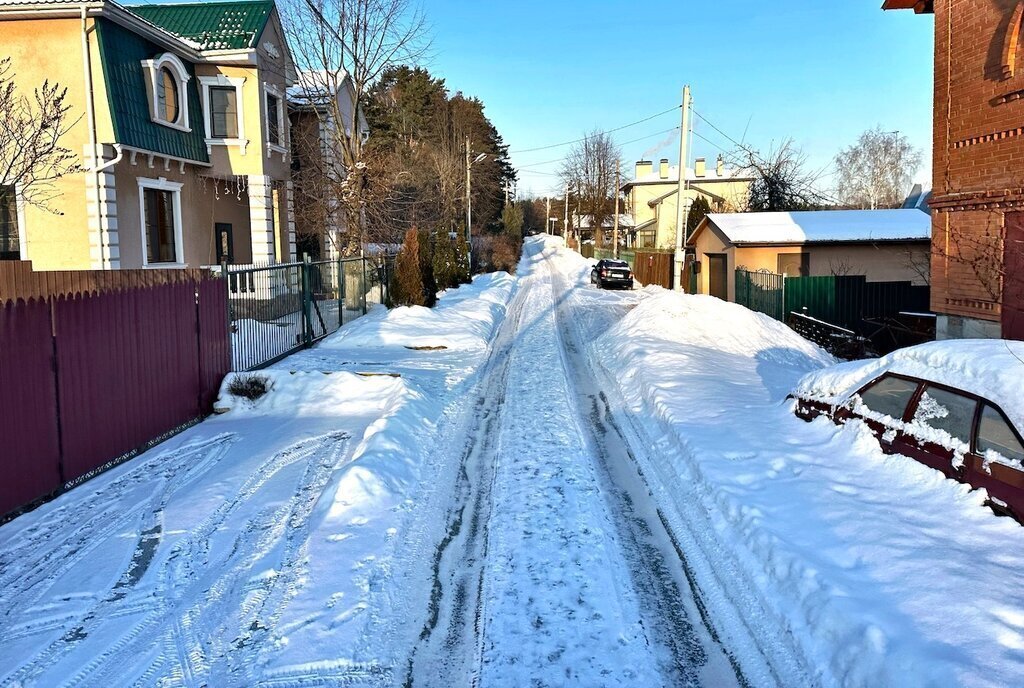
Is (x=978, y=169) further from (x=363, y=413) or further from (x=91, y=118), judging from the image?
(x=91, y=118)

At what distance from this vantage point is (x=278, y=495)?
288 inches

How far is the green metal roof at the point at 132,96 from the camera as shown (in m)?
17.5

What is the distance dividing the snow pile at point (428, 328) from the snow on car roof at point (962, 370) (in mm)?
10406

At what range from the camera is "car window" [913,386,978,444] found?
19.2 ft

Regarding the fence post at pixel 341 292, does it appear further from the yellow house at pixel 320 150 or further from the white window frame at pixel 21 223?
the white window frame at pixel 21 223

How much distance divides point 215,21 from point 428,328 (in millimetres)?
12391

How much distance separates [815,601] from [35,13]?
66.1 ft

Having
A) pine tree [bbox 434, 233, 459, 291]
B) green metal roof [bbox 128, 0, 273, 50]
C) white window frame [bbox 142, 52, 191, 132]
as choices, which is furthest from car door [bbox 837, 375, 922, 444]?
pine tree [bbox 434, 233, 459, 291]

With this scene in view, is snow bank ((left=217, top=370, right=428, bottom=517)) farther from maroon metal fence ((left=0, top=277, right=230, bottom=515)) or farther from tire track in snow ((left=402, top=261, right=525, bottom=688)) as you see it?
maroon metal fence ((left=0, top=277, right=230, bottom=515))

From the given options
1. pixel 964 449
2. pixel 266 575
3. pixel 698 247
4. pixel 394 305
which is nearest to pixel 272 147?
pixel 394 305

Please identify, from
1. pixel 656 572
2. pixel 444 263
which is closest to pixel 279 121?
pixel 444 263

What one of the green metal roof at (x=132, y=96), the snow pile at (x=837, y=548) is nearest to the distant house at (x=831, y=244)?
the snow pile at (x=837, y=548)

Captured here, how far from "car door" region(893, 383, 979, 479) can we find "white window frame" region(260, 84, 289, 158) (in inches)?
816

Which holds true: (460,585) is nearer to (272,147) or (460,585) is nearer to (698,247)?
(272,147)
